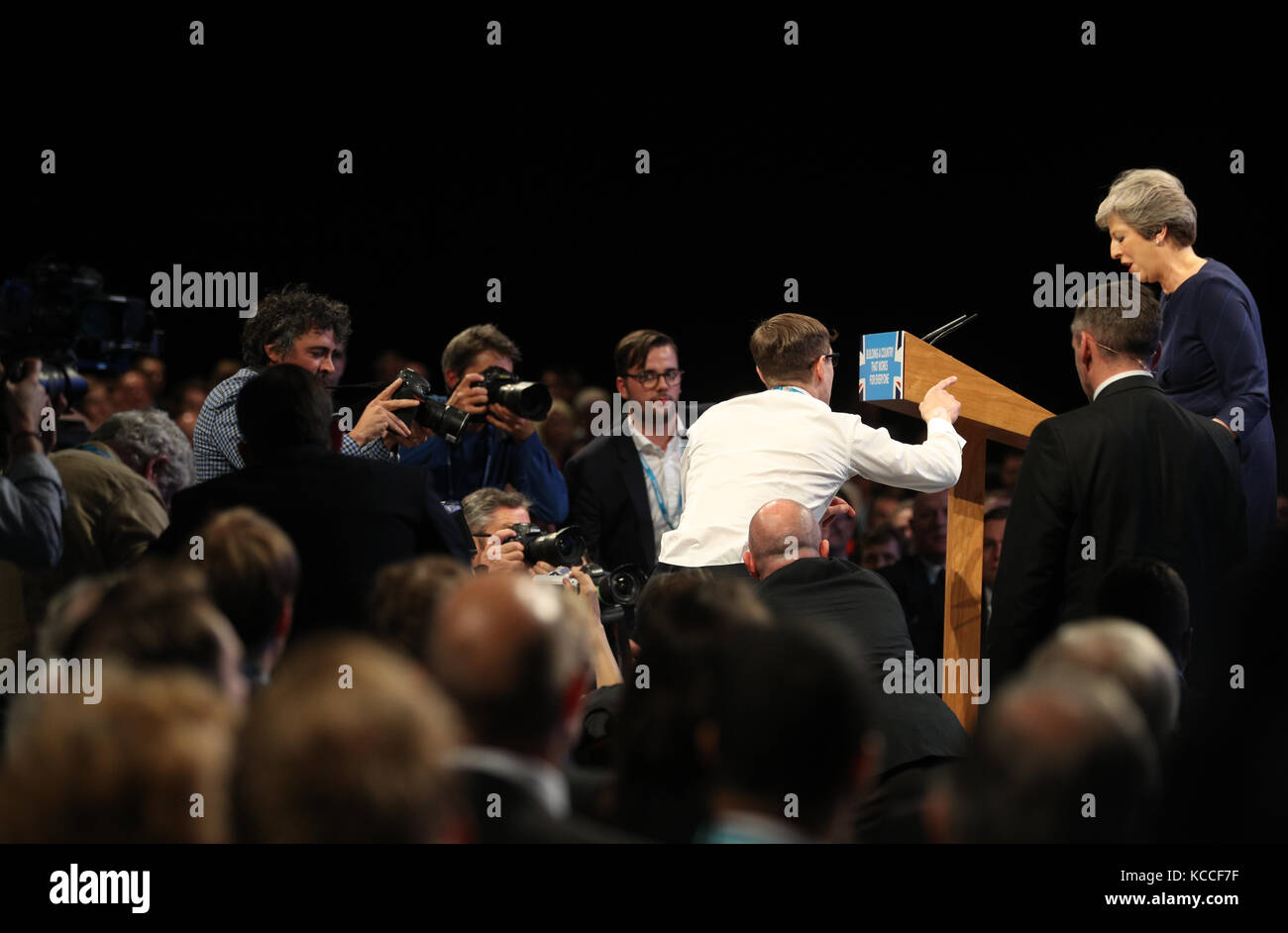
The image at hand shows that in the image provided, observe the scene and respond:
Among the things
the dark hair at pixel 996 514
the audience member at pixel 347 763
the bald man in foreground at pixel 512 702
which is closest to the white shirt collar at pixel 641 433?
the dark hair at pixel 996 514

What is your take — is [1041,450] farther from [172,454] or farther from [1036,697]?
[172,454]

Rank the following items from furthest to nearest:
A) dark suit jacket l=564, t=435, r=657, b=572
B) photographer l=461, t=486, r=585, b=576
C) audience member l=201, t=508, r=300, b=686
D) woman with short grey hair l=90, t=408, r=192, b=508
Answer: dark suit jacket l=564, t=435, r=657, b=572
woman with short grey hair l=90, t=408, r=192, b=508
photographer l=461, t=486, r=585, b=576
audience member l=201, t=508, r=300, b=686

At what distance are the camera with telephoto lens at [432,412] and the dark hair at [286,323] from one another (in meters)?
0.21

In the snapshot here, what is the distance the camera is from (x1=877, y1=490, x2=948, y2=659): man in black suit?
491cm

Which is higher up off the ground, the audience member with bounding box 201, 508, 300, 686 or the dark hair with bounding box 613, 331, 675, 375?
the dark hair with bounding box 613, 331, 675, 375

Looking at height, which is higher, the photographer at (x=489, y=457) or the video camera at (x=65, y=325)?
the video camera at (x=65, y=325)

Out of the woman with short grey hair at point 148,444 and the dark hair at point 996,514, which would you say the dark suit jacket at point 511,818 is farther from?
the dark hair at point 996,514

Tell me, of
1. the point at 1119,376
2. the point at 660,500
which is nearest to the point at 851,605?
the point at 1119,376

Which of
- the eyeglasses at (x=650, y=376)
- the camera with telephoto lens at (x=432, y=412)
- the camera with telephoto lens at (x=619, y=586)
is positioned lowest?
the camera with telephoto lens at (x=619, y=586)

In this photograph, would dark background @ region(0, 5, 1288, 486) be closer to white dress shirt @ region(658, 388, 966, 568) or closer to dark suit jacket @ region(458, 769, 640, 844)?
white dress shirt @ region(658, 388, 966, 568)

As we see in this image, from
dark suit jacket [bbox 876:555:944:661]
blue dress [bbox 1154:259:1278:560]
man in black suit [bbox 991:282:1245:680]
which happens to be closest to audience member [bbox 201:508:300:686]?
man in black suit [bbox 991:282:1245:680]

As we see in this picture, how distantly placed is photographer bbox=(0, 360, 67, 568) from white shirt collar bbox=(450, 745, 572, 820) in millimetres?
1818

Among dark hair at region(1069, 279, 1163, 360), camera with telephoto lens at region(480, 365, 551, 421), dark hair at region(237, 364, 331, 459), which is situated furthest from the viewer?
camera with telephoto lens at region(480, 365, 551, 421)

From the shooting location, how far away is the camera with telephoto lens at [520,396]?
3643 millimetres
